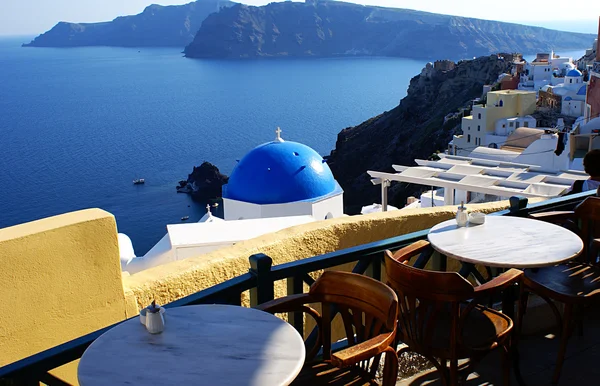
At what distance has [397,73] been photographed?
146000 millimetres

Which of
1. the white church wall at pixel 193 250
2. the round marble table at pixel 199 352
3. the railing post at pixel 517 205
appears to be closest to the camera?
the round marble table at pixel 199 352

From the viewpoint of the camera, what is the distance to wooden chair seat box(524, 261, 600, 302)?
3.06 meters

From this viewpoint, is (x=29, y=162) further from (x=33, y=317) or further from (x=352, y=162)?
(x=33, y=317)

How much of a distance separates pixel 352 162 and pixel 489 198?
38084 mm

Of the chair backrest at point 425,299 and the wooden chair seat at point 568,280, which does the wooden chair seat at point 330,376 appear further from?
the wooden chair seat at point 568,280

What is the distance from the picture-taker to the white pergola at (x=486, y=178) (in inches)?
477

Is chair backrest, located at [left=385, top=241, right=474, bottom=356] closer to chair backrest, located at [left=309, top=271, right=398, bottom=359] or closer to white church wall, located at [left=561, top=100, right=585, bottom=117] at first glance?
chair backrest, located at [left=309, top=271, right=398, bottom=359]

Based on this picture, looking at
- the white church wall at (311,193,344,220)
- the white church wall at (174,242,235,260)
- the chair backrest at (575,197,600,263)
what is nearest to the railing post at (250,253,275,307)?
the chair backrest at (575,197,600,263)

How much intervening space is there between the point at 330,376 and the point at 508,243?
1213 millimetres

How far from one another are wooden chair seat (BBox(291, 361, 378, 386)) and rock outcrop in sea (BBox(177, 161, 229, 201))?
48.0 meters

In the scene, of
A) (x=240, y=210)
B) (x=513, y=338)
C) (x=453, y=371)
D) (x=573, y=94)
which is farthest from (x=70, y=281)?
(x=573, y=94)

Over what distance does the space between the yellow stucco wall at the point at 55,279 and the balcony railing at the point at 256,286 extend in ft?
3.55

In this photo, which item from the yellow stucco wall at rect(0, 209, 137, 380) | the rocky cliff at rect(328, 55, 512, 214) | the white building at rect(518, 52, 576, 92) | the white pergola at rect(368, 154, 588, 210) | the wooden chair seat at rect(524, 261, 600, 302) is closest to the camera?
the wooden chair seat at rect(524, 261, 600, 302)

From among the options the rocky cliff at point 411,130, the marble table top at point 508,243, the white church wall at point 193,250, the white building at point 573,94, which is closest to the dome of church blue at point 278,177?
the white church wall at point 193,250
